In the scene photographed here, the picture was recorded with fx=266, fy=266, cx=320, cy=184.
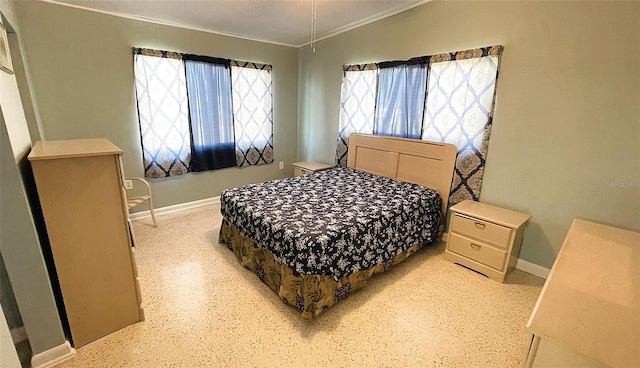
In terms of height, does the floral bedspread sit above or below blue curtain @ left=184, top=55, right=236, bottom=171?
below

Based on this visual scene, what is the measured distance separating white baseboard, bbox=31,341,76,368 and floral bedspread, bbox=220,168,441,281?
121 cm

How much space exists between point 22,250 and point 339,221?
69.1 inches

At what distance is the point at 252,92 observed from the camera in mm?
3973

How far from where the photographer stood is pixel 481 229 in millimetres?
2289

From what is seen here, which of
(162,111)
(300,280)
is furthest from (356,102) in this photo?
(300,280)

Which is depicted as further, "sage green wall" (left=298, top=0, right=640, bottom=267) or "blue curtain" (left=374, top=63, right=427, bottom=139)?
"blue curtain" (left=374, top=63, right=427, bottom=139)

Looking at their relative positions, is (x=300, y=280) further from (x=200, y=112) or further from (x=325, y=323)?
(x=200, y=112)

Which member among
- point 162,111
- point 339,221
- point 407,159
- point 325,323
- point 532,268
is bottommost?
point 325,323

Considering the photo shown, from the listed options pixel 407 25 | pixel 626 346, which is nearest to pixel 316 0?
pixel 407 25

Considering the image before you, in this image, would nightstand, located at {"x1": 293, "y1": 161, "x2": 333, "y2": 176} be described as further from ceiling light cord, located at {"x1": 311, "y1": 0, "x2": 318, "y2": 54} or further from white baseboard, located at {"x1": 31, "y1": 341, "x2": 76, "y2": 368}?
white baseboard, located at {"x1": 31, "y1": 341, "x2": 76, "y2": 368}

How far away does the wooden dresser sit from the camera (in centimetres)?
141

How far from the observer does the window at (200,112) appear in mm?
3197

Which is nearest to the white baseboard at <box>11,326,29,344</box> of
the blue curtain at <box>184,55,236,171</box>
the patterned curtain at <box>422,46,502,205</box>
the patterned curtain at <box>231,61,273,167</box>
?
the blue curtain at <box>184,55,236,171</box>

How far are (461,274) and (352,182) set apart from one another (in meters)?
1.38
